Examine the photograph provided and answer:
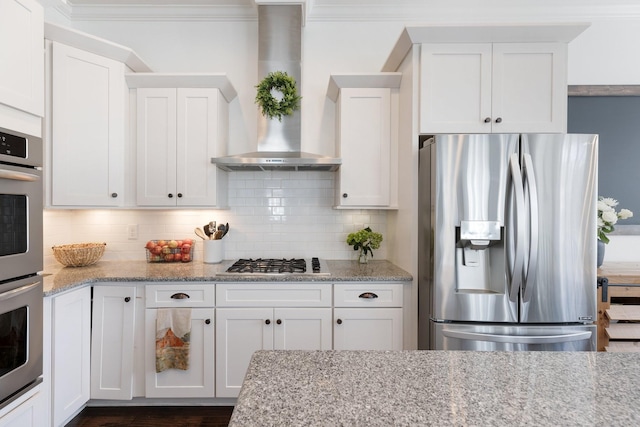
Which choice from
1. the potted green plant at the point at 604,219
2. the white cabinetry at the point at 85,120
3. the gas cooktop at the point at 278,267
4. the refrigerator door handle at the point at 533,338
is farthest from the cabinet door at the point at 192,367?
the potted green plant at the point at 604,219

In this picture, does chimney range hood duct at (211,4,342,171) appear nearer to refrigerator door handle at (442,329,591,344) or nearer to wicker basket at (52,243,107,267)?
wicker basket at (52,243,107,267)

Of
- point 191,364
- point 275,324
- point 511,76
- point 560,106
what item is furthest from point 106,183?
point 560,106

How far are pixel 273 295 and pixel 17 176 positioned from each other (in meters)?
1.45

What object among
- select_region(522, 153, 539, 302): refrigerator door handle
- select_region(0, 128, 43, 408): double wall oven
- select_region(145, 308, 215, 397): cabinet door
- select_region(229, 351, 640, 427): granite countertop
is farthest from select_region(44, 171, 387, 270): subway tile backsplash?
select_region(229, 351, 640, 427): granite countertop

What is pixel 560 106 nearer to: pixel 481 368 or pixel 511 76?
pixel 511 76

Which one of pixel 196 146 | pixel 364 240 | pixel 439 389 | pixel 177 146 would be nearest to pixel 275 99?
pixel 196 146

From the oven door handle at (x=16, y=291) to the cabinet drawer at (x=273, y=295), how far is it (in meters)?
0.98

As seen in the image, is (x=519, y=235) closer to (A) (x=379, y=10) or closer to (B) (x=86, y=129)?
(A) (x=379, y=10)

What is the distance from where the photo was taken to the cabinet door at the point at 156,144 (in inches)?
104

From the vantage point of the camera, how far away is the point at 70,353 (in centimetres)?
212

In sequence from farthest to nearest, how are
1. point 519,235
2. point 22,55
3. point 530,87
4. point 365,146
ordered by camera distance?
point 365,146, point 530,87, point 519,235, point 22,55

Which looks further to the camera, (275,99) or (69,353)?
(275,99)

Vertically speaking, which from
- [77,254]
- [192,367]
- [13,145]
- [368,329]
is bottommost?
[192,367]

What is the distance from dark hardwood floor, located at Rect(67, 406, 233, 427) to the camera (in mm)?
2285
